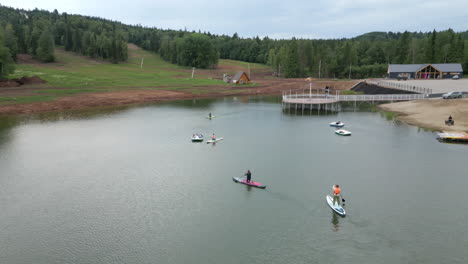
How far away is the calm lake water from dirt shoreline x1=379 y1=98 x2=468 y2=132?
298 inches

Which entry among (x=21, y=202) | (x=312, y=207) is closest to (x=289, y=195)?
(x=312, y=207)

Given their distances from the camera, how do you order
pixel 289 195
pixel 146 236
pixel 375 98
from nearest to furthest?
pixel 146 236 < pixel 289 195 < pixel 375 98

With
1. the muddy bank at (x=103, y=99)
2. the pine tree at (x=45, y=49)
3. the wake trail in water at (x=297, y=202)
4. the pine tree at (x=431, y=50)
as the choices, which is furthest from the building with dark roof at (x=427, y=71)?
the pine tree at (x=45, y=49)

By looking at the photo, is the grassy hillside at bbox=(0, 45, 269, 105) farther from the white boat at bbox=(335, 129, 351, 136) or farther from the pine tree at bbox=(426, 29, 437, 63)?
the pine tree at bbox=(426, 29, 437, 63)

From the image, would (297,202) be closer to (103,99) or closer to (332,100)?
(332,100)

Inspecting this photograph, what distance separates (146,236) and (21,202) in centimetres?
1472

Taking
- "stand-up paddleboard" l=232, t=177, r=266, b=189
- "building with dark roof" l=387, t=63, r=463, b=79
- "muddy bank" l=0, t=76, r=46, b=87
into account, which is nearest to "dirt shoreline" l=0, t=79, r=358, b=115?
"muddy bank" l=0, t=76, r=46, b=87

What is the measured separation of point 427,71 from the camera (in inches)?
5468

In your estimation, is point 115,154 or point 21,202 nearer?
point 21,202

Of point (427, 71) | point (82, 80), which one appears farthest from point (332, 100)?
point (82, 80)

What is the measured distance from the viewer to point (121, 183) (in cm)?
3709

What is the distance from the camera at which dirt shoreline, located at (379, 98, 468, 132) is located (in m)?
64.5

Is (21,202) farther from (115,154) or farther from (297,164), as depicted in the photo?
(297,164)

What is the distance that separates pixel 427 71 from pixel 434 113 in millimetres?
77283
